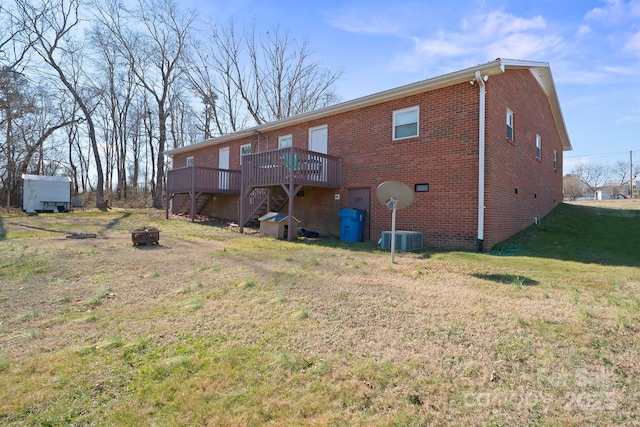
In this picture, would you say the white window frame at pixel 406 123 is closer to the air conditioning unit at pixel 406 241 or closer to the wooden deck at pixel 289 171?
the wooden deck at pixel 289 171

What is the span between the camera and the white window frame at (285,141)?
1481cm

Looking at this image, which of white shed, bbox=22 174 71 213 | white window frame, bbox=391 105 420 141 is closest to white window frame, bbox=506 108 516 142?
white window frame, bbox=391 105 420 141

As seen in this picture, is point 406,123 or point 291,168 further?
point 291,168

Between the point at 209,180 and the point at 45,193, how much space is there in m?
13.7

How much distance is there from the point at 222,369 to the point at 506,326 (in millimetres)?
2667

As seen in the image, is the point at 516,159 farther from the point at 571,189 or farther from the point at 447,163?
the point at 571,189

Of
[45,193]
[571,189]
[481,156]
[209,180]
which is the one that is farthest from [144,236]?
[571,189]

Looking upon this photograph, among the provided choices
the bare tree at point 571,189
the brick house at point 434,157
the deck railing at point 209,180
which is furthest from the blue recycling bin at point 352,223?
the bare tree at point 571,189

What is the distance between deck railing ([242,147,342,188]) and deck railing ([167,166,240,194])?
397 cm

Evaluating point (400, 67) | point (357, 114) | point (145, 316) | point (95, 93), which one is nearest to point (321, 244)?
point (357, 114)

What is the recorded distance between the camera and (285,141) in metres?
15.1

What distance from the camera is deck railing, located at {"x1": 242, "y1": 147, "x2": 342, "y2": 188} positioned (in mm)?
11523

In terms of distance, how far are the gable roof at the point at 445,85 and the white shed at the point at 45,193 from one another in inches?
503

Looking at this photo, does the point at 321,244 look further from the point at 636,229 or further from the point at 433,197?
the point at 636,229
